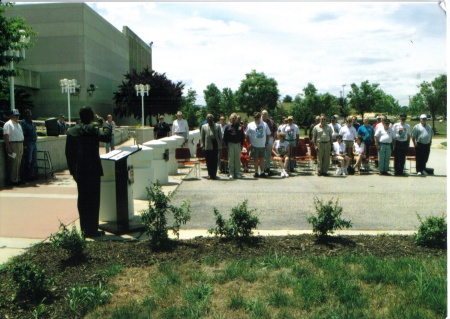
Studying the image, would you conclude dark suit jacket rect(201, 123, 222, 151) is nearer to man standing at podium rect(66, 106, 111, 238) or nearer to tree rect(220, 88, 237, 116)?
man standing at podium rect(66, 106, 111, 238)

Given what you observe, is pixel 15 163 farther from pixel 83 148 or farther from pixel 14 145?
pixel 83 148

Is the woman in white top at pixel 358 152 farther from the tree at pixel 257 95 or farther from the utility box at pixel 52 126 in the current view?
the tree at pixel 257 95

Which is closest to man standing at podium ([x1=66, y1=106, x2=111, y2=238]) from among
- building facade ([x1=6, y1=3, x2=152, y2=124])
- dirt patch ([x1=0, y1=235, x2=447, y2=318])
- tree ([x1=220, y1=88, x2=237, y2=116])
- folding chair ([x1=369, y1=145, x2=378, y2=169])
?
dirt patch ([x1=0, y1=235, x2=447, y2=318])

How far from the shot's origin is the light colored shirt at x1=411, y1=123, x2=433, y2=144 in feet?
47.3

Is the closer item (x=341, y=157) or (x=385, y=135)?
(x=385, y=135)

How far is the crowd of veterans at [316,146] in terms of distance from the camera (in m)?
13.8

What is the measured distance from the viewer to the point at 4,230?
7270mm

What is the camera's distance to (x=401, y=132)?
14852mm

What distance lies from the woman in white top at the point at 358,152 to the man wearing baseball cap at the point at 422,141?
155cm

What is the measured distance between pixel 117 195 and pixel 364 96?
5234 cm

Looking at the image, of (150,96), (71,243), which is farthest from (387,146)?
(150,96)

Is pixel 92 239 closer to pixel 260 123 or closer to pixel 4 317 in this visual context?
pixel 4 317

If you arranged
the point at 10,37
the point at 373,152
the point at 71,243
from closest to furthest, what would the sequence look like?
the point at 71,243
the point at 10,37
the point at 373,152

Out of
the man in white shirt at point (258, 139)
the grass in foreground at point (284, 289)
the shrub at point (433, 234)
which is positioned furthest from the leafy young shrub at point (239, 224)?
the man in white shirt at point (258, 139)
